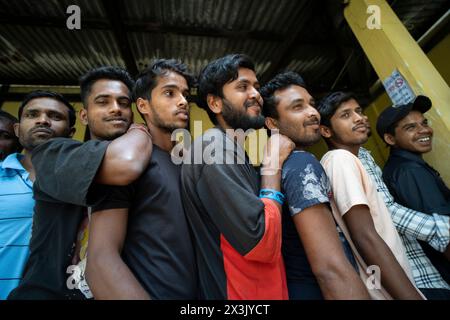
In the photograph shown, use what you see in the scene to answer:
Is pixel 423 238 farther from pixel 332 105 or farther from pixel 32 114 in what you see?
pixel 32 114

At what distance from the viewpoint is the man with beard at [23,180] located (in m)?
1.66

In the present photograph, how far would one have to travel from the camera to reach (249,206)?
112 cm

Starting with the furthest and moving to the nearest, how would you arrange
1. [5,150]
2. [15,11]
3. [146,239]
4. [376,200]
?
[15,11] < [5,150] < [376,200] < [146,239]

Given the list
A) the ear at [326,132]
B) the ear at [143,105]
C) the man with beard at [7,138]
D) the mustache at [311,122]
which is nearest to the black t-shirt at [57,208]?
the ear at [143,105]

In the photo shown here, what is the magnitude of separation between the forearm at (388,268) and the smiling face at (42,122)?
2229mm

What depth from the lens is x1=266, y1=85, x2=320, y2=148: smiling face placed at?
5.77 feet

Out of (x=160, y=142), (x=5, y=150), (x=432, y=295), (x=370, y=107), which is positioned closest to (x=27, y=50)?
(x=5, y=150)

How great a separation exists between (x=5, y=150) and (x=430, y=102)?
381cm

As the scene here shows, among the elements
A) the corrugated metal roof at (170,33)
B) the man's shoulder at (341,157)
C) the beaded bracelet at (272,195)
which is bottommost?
the beaded bracelet at (272,195)

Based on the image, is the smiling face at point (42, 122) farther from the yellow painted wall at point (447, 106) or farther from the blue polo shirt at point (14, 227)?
the yellow painted wall at point (447, 106)

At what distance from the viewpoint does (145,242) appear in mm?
1241

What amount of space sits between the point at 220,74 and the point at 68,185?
109cm

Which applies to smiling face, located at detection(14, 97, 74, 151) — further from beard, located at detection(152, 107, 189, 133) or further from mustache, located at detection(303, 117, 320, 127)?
mustache, located at detection(303, 117, 320, 127)

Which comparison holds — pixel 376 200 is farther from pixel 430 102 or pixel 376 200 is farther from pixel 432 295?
pixel 430 102
